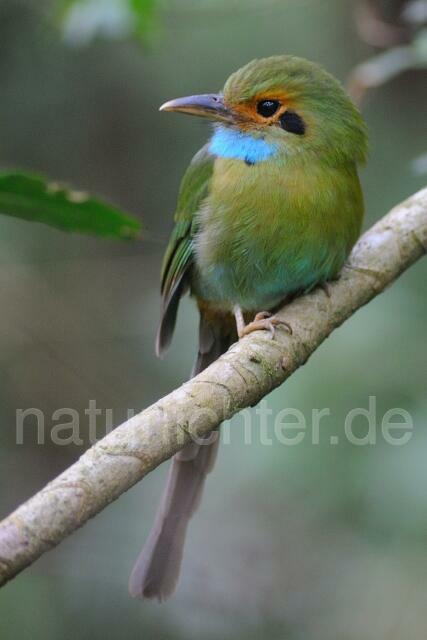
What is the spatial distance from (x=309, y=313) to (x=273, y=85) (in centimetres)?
80

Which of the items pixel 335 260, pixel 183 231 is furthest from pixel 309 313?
pixel 183 231

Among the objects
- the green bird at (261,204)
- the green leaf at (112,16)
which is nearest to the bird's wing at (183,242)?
the green bird at (261,204)

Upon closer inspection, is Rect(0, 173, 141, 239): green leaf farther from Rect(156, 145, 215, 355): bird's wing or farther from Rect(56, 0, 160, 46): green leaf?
Rect(56, 0, 160, 46): green leaf

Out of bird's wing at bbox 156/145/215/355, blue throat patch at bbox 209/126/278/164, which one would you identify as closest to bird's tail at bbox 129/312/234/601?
bird's wing at bbox 156/145/215/355

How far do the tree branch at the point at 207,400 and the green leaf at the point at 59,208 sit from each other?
0.49 metres

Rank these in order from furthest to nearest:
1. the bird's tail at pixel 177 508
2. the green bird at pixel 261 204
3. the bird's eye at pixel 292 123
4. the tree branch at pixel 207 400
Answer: the bird's eye at pixel 292 123 < the green bird at pixel 261 204 < the bird's tail at pixel 177 508 < the tree branch at pixel 207 400

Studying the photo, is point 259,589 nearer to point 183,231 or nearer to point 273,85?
point 183,231

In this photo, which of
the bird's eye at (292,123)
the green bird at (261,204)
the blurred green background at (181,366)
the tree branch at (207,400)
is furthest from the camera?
the blurred green background at (181,366)

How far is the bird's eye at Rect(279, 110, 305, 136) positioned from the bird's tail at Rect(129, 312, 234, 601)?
78 centimetres

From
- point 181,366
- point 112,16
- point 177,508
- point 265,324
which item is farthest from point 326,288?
point 112,16

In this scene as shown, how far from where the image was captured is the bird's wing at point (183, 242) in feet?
11.5

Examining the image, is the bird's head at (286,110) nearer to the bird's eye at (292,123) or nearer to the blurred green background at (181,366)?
the bird's eye at (292,123)

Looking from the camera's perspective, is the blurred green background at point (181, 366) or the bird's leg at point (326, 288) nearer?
the bird's leg at point (326, 288)

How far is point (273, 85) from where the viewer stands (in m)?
3.37
